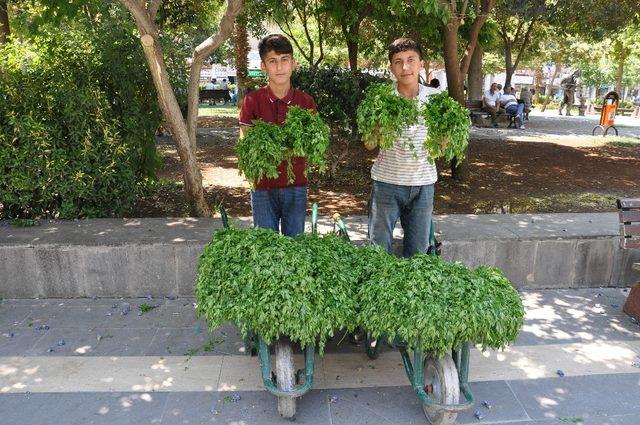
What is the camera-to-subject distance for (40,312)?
4.41m

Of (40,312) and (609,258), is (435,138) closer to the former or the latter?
(609,258)

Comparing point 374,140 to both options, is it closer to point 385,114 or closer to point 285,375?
A: point 385,114

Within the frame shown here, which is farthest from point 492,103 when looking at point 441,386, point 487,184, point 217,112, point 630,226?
point 441,386

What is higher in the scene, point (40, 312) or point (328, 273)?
point (328, 273)

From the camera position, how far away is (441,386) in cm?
286

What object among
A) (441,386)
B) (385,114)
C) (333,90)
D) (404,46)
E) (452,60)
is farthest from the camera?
(333,90)

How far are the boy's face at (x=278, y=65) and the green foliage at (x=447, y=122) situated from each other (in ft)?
3.00

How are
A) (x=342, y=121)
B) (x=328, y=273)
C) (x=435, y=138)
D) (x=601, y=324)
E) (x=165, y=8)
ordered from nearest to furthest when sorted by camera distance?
(x=328, y=273)
(x=435, y=138)
(x=601, y=324)
(x=342, y=121)
(x=165, y=8)

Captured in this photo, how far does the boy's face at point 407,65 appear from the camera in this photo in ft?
10.7

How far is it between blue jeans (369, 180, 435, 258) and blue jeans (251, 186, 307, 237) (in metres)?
0.54

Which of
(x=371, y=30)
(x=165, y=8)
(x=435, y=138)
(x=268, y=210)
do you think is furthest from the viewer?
A: (x=371, y=30)

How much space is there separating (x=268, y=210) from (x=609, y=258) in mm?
3419

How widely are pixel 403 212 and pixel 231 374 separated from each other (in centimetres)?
167

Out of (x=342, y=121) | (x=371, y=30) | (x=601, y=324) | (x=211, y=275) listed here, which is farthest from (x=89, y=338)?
(x=371, y=30)
